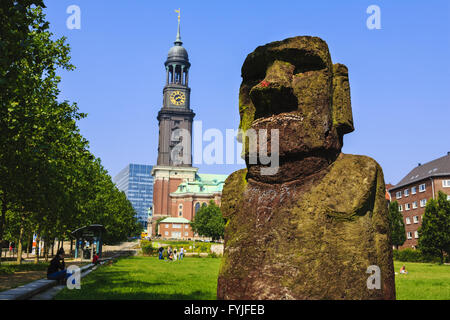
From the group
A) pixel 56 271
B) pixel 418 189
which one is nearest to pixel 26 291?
pixel 56 271

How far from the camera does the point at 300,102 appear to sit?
178 inches

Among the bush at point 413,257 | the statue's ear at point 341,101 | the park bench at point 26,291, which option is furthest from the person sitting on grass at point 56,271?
A: the bush at point 413,257

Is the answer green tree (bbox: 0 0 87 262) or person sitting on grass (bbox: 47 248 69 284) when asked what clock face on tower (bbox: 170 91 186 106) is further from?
person sitting on grass (bbox: 47 248 69 284)

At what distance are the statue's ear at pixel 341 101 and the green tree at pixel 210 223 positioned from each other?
247ft

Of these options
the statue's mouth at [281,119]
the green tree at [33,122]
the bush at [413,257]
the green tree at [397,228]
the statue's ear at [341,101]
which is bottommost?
the bush at [413,257]

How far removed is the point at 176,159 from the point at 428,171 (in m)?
74.7

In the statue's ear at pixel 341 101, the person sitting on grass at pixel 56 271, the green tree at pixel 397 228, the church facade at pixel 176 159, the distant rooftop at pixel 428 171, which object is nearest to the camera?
the statue's ear at pixel 341 101

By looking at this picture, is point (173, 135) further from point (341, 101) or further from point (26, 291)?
point (341, 101)

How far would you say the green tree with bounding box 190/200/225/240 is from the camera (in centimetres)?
8088

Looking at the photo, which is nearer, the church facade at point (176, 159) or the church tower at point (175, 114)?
the church facade at point (176, 159)

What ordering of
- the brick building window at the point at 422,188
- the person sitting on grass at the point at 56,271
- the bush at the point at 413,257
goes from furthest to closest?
the brick building window at the point at 422,188 → the bush at the point at 413,257 → the person sitting on grass at the point at 56,271

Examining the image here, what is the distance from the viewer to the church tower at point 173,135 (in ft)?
379

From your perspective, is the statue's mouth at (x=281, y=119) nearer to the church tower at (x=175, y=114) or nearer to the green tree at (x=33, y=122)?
the green tree at (x=33, y=122)
